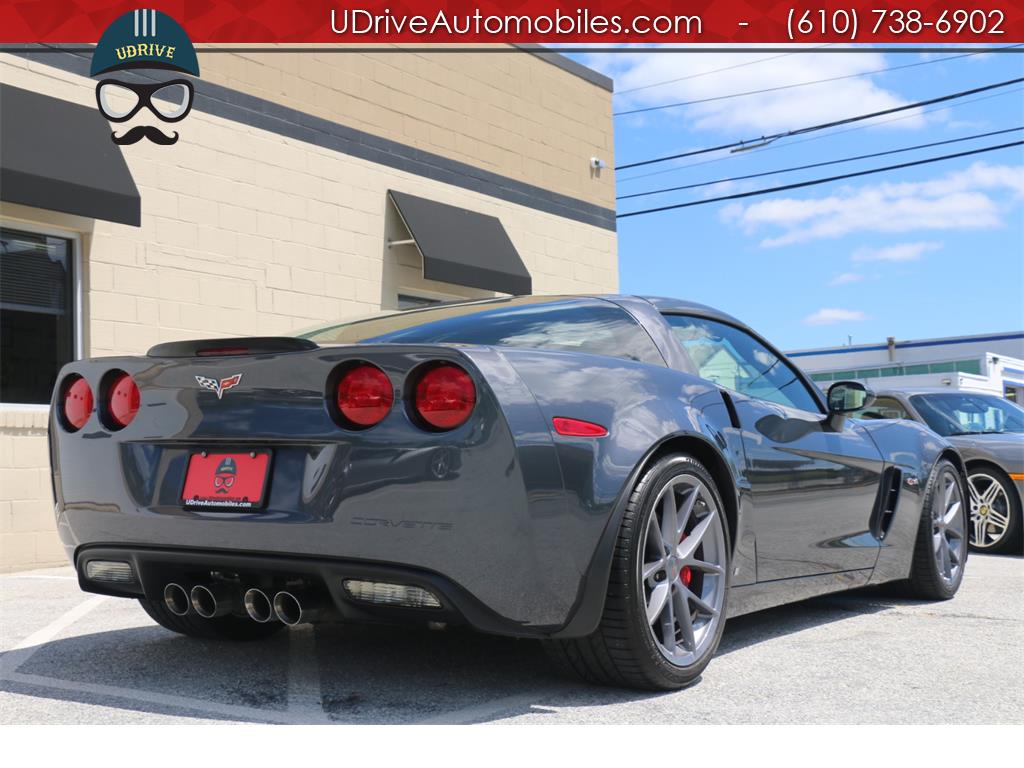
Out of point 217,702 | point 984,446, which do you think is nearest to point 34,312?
point 217,702

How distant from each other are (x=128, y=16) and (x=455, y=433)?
8.06 meters

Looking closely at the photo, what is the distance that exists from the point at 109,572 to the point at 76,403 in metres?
0.57

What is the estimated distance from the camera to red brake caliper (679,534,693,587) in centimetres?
379

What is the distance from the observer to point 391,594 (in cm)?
325

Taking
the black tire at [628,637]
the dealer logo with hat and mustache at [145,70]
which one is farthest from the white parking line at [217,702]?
the dealer logo with hat and mustache at [145,70]

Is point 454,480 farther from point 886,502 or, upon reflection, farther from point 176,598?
point 886,502

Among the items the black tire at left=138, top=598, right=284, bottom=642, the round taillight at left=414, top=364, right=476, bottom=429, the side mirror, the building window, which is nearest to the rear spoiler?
the round taillight at left=414, top=364, right=476, bottom=429

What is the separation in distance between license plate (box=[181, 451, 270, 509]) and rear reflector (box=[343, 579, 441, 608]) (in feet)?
1.23

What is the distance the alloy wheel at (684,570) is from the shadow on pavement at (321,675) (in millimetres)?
171

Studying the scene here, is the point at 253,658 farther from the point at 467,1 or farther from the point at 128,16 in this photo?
the point at 467,1

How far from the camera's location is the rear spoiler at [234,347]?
3.47m

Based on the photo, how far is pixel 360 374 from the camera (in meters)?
3.36

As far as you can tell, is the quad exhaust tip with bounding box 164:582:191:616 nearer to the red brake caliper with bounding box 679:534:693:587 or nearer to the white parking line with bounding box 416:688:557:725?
the white parking line with bounding box 416:688:557:725

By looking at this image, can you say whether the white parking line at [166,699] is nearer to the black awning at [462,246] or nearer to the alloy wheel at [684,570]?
the alloy wheel at [684,570]
